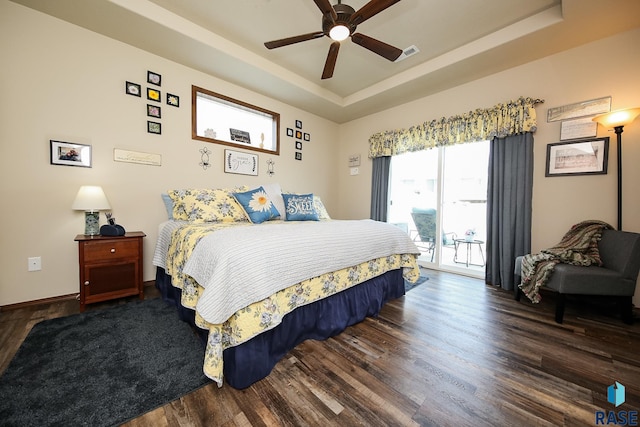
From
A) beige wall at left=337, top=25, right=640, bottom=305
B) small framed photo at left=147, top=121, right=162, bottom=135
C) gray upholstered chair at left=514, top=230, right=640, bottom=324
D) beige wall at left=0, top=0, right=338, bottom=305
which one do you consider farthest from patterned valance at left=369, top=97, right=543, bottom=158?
small framed photo at left=147, top=121, right=162, bottom=135

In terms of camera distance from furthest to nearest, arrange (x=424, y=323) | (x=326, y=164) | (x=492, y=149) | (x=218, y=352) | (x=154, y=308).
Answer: (x=326, y=164)
(x=492, y=149)
(x=154, y=308)
(x=424, y=323)
(x=218, y=352)

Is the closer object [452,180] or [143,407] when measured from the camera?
[143,407]

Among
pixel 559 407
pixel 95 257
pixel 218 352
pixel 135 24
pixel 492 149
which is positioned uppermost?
pixel 135 24

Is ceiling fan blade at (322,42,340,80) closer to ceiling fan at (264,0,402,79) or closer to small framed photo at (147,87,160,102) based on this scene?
ceiling fan at (264,0,402,79)

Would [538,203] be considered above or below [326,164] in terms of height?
below

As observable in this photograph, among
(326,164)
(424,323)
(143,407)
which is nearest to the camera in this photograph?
(143,407)

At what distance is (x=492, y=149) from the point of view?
2994 millimetres

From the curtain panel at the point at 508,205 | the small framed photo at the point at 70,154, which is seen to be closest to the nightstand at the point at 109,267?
the small framed photo at the point at 70,154

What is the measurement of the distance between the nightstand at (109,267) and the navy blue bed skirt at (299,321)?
0.28 m

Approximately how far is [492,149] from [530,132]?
1.25ft

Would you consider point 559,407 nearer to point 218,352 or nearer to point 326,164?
point 218,352

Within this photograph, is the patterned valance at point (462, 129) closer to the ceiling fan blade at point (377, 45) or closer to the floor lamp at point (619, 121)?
the floor lamp at point (619, 121)

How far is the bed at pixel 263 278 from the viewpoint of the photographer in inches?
49.4

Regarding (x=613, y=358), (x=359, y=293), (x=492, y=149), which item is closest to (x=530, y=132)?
(x=492, y=149)
